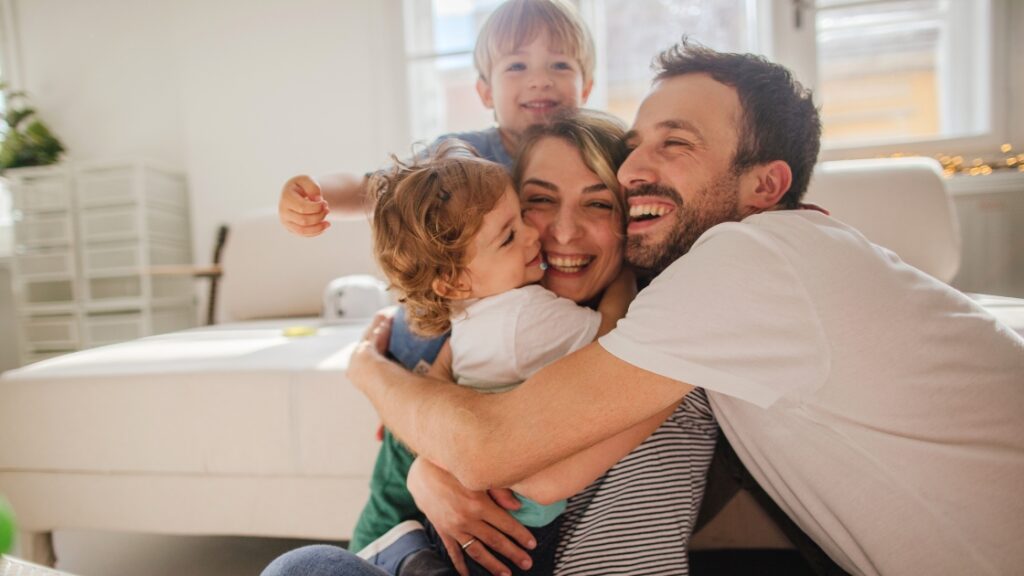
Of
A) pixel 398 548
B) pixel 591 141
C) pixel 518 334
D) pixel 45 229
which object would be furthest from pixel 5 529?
pixel 45 229

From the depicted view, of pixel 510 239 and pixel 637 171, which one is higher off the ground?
pixel 637 171

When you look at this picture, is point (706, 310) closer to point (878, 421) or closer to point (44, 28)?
point (878, 421)

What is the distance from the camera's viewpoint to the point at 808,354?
720 mm

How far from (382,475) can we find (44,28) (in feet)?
15.9

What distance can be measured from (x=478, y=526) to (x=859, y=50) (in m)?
3.28

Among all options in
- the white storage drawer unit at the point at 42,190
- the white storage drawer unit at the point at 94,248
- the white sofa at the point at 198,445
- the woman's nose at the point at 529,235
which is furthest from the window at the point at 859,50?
the white storage drawer unit at the point at 42,190

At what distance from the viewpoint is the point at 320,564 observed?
0.79 meters

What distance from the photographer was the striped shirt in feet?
2.96

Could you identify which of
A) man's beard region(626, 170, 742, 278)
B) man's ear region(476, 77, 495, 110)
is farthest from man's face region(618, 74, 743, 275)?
man's ear region(476, 77, 495, 110)

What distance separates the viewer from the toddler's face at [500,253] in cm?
102

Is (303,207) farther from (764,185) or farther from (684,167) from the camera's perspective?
(764,185)

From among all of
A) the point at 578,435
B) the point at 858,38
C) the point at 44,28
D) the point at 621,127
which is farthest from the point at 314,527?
the point at 44,28

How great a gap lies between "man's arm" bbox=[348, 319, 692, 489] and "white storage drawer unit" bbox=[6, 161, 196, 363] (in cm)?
341

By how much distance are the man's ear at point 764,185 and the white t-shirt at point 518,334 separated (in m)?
0.31
